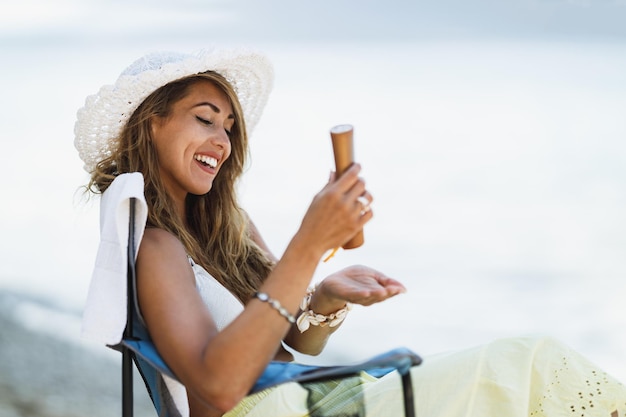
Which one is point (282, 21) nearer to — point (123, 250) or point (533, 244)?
point (533, 244)

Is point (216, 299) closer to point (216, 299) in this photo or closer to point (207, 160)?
point (216, 299)

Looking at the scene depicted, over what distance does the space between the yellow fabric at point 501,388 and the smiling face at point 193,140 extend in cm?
68

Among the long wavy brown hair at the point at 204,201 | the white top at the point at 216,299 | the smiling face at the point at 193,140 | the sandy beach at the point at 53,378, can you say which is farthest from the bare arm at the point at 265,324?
the sandy beach at the point at 53,378

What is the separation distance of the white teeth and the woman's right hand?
709 millimetres

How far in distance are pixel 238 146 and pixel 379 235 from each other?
18.4ft

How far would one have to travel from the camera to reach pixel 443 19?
9578 mm

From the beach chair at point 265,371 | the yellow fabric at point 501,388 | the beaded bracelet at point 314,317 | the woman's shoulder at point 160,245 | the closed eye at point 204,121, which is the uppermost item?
the closed eye at point 204,121

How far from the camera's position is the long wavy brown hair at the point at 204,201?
2238mm

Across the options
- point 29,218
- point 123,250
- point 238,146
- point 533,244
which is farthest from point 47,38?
point 123,250

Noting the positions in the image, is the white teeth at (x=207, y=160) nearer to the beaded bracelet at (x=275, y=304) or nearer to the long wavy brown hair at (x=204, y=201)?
the long wavy brown hair at (x=204, y=201)

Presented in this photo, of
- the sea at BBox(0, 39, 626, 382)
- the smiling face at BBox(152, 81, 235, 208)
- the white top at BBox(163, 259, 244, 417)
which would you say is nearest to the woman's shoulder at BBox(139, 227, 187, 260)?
the white top at BBox(163, 259, 244, 417)

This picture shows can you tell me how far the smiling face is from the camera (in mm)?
2240

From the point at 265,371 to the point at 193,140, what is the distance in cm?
75

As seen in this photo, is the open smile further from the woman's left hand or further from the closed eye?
the woman's left hand
